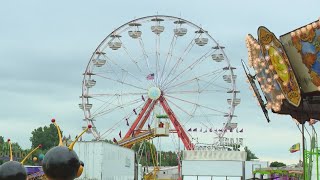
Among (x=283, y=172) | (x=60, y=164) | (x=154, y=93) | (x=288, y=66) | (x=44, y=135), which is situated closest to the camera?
(x=60, y=164)

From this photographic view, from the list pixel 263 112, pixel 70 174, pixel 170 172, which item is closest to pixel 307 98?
pixel 263 112

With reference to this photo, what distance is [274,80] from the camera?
15.4 m

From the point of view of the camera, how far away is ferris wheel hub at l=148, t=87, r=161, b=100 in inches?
1690

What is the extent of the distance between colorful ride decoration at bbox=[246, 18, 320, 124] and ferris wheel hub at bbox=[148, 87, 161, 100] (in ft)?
86.6

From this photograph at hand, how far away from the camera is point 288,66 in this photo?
48.0 feet

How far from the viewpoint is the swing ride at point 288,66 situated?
13984 mm

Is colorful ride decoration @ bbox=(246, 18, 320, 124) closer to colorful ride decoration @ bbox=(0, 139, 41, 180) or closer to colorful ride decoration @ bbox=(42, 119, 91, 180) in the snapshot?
colorful ride decoration @ bbox=(0, 139, 41, 180)

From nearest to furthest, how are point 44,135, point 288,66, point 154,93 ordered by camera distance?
point 288,66 < point 154,93 < point 44,135

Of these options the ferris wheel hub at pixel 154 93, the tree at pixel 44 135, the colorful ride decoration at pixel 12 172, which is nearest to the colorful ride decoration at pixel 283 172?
the ferris wheel hub at pixel 154 93

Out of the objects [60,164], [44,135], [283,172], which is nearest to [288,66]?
[60,164]

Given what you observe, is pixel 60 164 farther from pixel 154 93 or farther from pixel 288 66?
pixel 154 93

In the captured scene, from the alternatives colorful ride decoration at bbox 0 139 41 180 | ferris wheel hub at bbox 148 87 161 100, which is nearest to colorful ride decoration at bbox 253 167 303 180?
ferris wheel hub at bbox 148 87 161 100

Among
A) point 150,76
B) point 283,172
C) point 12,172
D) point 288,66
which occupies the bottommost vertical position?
point 283,172

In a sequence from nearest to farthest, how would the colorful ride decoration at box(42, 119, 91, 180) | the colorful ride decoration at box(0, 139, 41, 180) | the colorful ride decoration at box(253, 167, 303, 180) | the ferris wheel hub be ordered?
the colorful ride decoration at box(42, 119, 91, 180) → the colorful ride decoration at box(0, 139, 41, 180) → the colorful ride decoration at box(253, 167, 303, 180) → the ferris wheel hub
